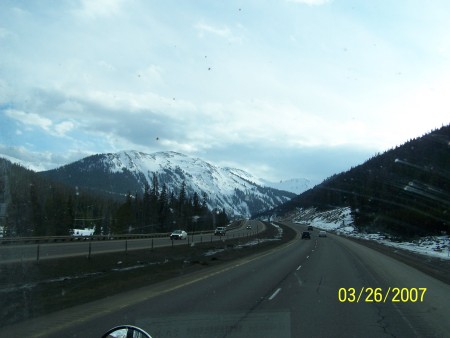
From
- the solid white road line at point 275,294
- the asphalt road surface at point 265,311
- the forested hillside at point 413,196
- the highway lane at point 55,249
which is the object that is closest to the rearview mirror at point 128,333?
the asphalt road surface at point 265,311

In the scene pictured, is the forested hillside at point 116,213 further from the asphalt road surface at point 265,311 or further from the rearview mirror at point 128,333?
the rearview mirror at point 128,333

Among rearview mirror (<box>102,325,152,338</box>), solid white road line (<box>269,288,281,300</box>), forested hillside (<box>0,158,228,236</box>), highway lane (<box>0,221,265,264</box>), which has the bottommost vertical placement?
solid white road line (<box>269,288,281,300</box>)

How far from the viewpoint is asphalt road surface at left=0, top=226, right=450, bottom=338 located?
9203 millimetres

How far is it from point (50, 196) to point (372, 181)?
62494 millimetres

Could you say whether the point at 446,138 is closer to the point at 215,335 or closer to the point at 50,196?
the point at 50,196

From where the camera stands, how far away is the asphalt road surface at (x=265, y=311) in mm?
9203

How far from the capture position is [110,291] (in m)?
15.8

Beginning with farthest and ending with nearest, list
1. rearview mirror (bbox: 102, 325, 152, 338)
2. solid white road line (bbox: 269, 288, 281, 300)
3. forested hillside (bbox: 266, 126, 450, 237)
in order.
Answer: forested hillside (bbox: 266, 126, 450, 237) < solid white road line (bbox: 269, 288, 281, 300) < rearview mirror (bbox: 102, 325, 152, 338)

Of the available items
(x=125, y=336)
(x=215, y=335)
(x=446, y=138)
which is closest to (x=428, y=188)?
(x=446, y=138)

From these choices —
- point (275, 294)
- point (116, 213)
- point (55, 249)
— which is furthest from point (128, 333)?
point (116, 213)

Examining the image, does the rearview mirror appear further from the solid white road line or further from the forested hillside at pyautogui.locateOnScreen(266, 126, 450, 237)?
the forested hillside at pyautogui.locateOnScreen(266, 126, 450, 237)

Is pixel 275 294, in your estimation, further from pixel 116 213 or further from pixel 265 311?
pixel 116 213

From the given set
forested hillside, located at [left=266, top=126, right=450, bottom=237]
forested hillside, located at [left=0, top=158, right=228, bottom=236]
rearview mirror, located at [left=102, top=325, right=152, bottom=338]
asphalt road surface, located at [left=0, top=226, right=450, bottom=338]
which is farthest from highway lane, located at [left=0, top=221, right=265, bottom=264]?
forested hillside, located at [left=266, top=126, right=450, bottom=237]

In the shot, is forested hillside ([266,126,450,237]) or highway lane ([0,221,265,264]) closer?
highway lane ([0,221,265,264])
